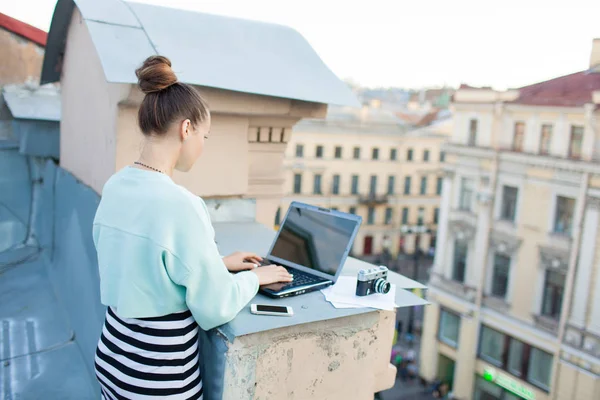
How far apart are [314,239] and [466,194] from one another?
13958 millimetres

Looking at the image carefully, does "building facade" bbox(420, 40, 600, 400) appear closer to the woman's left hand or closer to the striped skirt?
the woman's left hand

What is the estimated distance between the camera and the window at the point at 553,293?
1288 cm

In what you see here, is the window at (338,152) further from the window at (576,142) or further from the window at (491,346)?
the window at (576,142)

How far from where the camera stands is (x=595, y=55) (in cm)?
1174

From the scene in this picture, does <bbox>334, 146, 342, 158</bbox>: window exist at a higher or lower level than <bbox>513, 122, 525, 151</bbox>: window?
lower

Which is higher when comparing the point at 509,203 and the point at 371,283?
the point at 371,283

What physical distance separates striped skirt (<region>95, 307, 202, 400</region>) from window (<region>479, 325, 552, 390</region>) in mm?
13579

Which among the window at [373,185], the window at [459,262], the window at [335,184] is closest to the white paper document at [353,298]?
the window at [459,262]

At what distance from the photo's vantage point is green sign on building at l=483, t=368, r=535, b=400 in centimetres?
1343

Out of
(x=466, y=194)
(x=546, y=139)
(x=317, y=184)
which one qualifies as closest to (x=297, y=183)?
(x=317, y=184)

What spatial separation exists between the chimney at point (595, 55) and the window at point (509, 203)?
3.51 meters

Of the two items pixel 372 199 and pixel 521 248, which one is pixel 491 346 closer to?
pixel 521 248

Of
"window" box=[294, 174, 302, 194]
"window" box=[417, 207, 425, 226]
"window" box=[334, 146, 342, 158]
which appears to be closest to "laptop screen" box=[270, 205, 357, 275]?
"window" box=[294, 174, 302, 194]

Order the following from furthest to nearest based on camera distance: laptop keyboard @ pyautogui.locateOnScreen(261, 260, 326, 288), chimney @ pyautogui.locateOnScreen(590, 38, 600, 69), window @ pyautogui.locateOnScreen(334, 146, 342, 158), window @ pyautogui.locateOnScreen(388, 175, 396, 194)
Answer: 1. window @ pyautogui.locateOnScreen(388, 175, 396, 194)
2. window @ pyautogui.locateOnScreen(334, 146, 342, 158)
3. chimney @ pyautogui.locateOnScreen(590, 38, 600, 69)
4. laptop keyboard @ pyautogui.locateOnScreen(261, 260, 326, 288)
